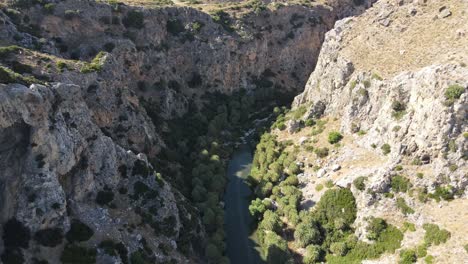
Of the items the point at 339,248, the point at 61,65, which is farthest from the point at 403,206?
the point at 61,65

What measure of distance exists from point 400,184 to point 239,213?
118 feet

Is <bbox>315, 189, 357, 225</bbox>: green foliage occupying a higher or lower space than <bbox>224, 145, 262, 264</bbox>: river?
higher

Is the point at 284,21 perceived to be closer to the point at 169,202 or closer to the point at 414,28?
the point at 414,28

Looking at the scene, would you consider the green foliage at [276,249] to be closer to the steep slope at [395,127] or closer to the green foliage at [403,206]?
the steep slope at [395,127]

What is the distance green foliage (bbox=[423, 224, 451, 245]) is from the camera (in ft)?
207

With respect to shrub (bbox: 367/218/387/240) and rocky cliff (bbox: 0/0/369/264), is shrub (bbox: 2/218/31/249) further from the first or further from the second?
shrub (bbox: 367/218/387/240)

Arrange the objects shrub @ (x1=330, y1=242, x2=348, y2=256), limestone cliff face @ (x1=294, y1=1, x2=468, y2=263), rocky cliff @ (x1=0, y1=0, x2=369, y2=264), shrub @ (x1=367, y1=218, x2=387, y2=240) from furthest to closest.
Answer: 1. shrub @ (x1=330, y1=242, x2=348, y2=256)
2. limestone cliff face @ (x1=294, y1=1, x2=468, y2=263)
3. shrub @ (x1=367, y1=218, x2=387, y2=240)
4. rocky cliff @ (x1=0, y1=0, x2=369, y2=264)

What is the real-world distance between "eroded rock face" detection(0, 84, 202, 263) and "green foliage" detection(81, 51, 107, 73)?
16.3m

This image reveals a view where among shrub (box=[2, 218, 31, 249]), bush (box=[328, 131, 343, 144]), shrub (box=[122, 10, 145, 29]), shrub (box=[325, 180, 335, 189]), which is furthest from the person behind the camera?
shrub (box=[122, 10, 145, 29])

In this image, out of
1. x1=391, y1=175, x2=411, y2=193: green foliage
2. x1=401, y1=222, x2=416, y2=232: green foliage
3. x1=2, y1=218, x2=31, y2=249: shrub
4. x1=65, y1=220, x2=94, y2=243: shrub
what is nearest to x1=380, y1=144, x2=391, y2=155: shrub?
x1=391, y1=175, x2=411, y2=193: green foliage

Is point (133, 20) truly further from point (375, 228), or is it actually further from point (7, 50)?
point (375, 228)

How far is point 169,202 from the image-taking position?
7525 centimetres

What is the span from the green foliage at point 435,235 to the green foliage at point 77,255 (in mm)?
51374

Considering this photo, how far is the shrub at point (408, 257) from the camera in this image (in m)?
63.6
